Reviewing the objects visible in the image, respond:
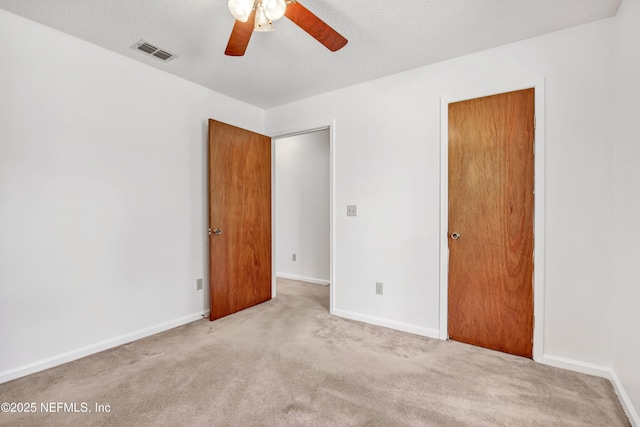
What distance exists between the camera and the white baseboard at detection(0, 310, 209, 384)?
1.88 metres

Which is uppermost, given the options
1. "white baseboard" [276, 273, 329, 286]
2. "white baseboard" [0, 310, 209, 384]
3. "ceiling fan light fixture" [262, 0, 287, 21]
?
"ceiling fan light fixture" [262, 0, 287, 21]

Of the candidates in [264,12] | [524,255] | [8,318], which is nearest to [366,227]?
[524,255]

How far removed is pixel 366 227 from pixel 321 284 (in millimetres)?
1769

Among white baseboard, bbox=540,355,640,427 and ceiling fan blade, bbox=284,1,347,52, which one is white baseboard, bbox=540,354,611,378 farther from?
ceiling fan blade, bbox=284,1,347,52

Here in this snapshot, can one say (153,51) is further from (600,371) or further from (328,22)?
(600,371)

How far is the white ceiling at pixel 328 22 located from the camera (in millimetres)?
1794

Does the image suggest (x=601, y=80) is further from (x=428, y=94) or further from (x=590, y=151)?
(x=428, y=94)

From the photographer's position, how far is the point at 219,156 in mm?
2949

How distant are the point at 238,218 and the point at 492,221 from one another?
2.45 m

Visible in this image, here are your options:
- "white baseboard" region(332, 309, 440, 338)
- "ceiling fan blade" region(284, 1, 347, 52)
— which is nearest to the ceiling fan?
"ceiling fan blade" region(284, 1, 347, 52)

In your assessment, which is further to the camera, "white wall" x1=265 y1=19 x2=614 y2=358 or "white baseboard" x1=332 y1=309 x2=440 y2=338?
"white baseboard" x1=332 y1=309 x2=440 y2=338

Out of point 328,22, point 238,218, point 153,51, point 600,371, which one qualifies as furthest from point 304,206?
point 600,371

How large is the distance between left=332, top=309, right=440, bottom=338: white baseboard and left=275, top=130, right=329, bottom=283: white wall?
1.34 meters

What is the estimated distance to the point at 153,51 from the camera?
2.32 m
